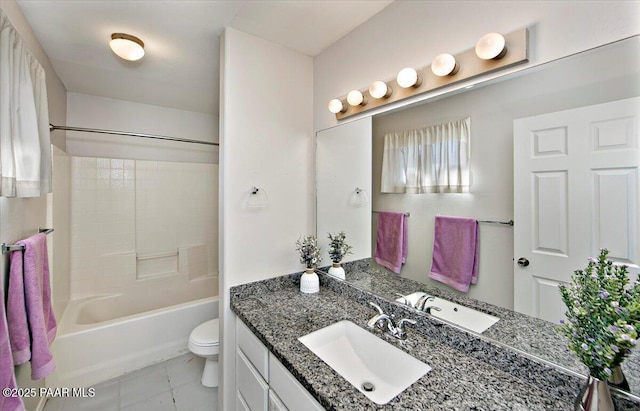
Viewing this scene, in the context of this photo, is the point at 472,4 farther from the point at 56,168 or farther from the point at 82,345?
the point at 82,345

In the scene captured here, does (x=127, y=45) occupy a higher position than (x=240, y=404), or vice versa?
(x=127, y=45)

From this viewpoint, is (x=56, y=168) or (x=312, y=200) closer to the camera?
(x=312, y=200)

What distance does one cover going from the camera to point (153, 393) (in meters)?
2.04

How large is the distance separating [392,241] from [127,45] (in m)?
1.97

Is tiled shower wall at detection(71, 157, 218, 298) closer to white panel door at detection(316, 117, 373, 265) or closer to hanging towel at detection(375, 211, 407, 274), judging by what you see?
white panel door at detection(316, 117, 373, 265)

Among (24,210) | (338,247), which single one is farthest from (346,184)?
(24,210)

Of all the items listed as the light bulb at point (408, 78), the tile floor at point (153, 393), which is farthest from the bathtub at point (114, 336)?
the light bulb at point (408, 78)

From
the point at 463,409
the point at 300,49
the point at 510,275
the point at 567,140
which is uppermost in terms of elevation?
the point at 300,49

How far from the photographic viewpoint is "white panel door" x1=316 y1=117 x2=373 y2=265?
5.33 ft

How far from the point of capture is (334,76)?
1.81m

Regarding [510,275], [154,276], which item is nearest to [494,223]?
[510,275]

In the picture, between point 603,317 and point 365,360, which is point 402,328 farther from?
point 603,317

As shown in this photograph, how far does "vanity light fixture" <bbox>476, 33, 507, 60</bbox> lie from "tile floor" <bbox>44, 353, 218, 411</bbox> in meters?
2.56

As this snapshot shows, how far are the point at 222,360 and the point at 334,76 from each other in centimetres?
195
